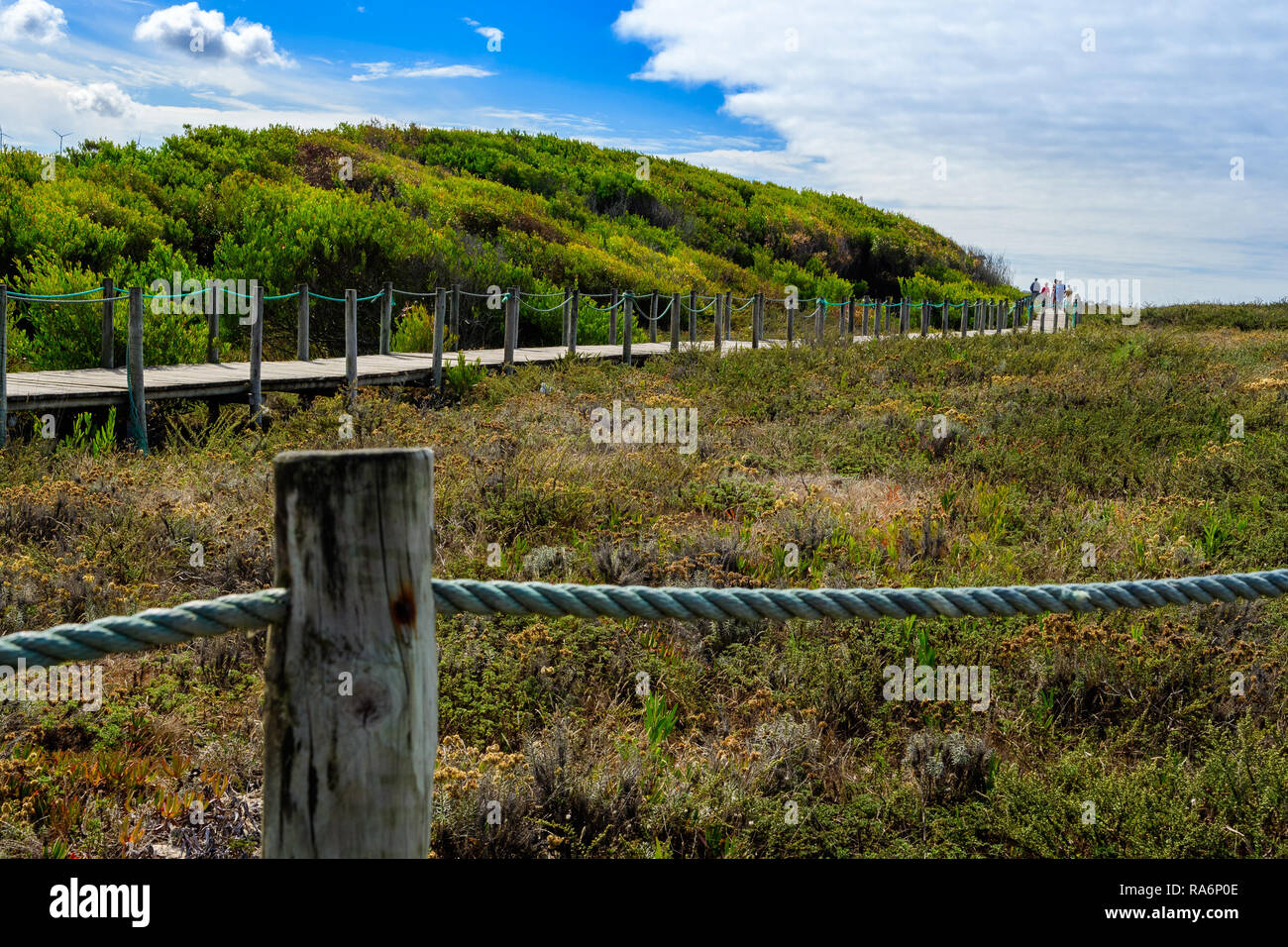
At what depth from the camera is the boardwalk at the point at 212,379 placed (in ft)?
28.2

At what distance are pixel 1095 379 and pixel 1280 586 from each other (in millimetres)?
9533

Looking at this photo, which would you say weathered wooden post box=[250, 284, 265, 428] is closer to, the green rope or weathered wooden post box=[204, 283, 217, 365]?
weathered wooden post box=[204, 283, 217, 365]

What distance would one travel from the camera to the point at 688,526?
6188 millimetres

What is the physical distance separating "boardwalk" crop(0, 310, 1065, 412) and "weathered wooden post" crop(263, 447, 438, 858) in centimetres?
839

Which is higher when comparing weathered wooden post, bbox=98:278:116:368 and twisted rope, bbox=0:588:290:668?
weathered wooden post, bbox=98:278:116:368

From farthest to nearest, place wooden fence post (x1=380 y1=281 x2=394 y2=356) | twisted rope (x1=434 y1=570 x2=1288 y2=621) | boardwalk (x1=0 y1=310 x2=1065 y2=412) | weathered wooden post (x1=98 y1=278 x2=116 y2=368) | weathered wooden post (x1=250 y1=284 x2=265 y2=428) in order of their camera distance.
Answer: wooden fence post (x1=380 y1=281 x2=394 y2=356) → weathered wooden post (x1=98 y1=278 x2=116 y2=368) → weathered wooden post (x1=250 y1=284 x2=265 y2=428) → boardwalk (x1=0 y1=310 x2=1065 y2=412) → twisted rope (x1=434 y1=570 x2=1288 y2=621)

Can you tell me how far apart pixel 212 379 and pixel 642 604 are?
9.62 meters

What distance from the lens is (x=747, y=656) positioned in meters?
4.41

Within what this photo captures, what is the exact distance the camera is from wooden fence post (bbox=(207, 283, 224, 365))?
1209 cm

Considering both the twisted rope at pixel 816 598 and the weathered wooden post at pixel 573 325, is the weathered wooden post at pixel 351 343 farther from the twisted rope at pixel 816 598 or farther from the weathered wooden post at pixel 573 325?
the twisted rope at pixel 816 598

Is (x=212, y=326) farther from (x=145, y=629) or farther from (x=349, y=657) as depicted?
(x=349, y=657)

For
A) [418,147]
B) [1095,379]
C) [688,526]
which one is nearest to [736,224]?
[418,147]

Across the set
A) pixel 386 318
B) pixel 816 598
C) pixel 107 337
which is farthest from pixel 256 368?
pixel 816 598

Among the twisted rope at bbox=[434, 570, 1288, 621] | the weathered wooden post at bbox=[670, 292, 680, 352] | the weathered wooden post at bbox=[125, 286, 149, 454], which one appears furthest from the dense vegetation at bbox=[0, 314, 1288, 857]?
the weathered wooden post at bbox=[670, 292, 680, 352]
